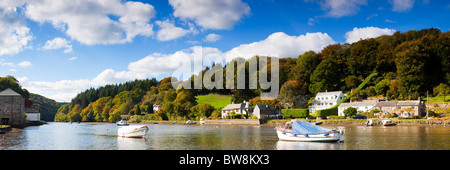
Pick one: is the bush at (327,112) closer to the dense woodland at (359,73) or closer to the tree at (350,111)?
the tree at (350,111)

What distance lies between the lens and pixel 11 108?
197 feet

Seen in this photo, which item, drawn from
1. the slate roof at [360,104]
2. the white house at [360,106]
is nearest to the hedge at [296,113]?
the white house at [360,106]

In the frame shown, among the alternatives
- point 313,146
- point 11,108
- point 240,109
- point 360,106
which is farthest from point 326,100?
point 11,108

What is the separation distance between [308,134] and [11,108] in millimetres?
54733

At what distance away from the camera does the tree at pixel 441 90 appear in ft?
225

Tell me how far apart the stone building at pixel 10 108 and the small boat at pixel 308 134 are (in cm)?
5143

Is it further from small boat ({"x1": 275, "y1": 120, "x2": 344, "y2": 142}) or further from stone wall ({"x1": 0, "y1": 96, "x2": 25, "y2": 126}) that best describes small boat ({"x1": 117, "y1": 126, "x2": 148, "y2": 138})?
stone wall ({"x1": 0, "y1": 96, "x2": 25, "y2": 126})

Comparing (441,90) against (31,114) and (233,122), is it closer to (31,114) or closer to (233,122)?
(233,122)

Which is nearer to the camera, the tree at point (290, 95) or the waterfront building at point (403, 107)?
the waterfront building at point (403, 107)

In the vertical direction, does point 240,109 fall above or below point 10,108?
below

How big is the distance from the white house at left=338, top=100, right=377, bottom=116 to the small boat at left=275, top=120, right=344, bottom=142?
143 ft
